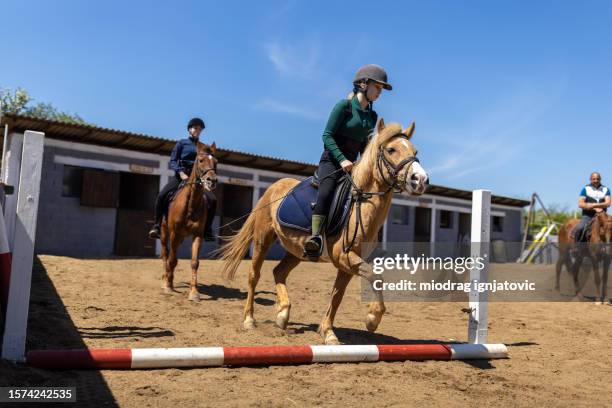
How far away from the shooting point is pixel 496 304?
31.7ft

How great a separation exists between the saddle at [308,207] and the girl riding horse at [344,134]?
0.08 meters

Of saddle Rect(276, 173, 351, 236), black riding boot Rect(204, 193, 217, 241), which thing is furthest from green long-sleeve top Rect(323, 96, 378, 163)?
black riding boot Rect(204, 193, 217, 241)

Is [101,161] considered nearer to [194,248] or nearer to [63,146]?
[63,146]

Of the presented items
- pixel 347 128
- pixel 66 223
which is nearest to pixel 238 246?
pixel 347 128

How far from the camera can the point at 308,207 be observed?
553cm

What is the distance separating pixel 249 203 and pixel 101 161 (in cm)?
590

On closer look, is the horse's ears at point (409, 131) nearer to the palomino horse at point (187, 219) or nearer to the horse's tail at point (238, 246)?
the horse's tail at point (238, 246)

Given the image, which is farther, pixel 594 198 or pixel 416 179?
pixel 594 198

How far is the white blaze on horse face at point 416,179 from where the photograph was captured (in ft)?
14.1

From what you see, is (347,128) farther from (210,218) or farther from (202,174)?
(210,218)

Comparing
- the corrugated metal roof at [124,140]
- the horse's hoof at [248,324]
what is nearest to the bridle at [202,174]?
the horse's hoof at [248,324]

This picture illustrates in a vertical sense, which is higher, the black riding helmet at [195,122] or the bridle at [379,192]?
the black riding helmet at [195,122]

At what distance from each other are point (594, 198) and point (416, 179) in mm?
8630

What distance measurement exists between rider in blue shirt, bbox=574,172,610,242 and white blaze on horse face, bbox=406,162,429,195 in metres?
8.40
